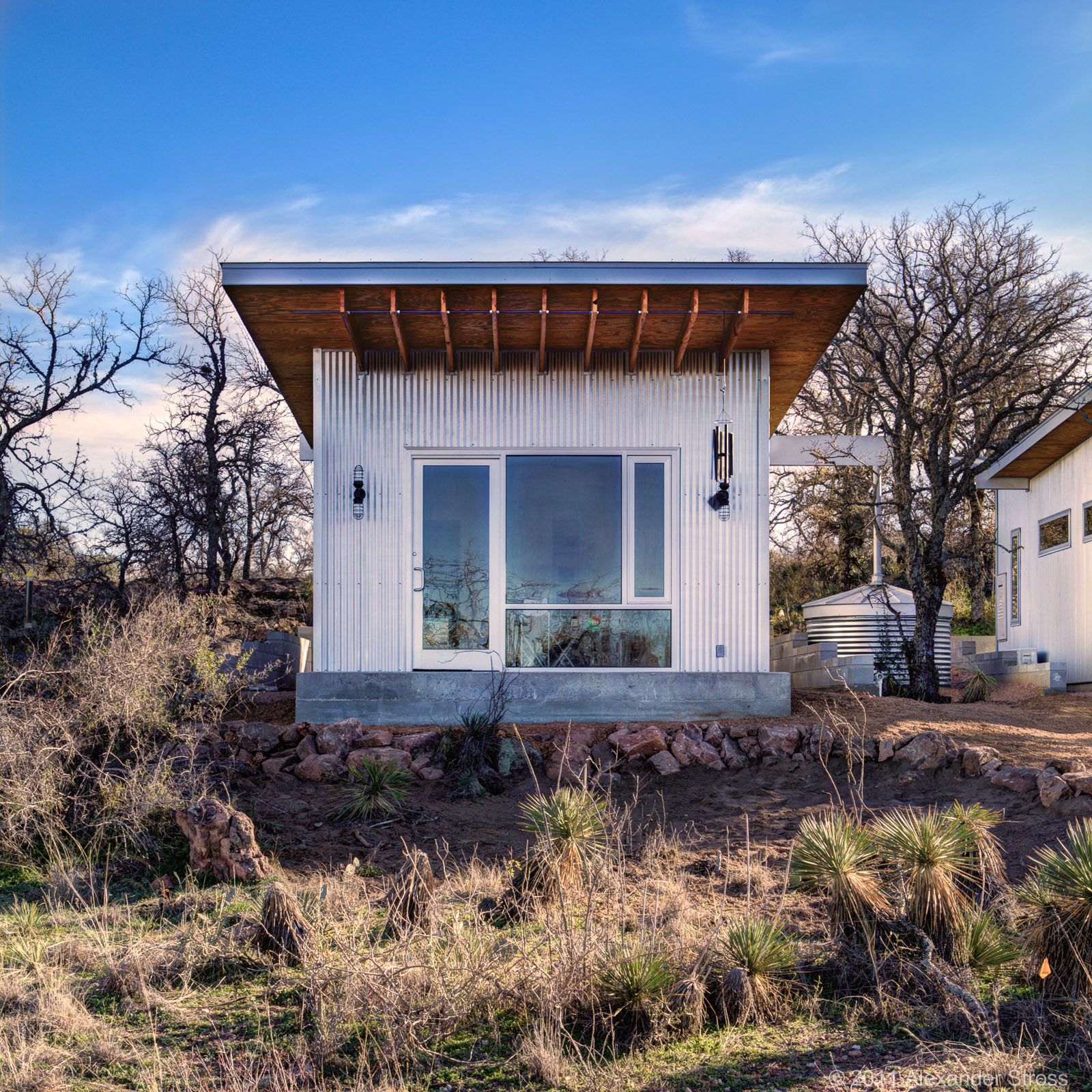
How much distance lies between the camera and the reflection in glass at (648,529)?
8.60 meters

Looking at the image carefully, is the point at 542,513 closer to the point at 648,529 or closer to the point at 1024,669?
the point at 648,529

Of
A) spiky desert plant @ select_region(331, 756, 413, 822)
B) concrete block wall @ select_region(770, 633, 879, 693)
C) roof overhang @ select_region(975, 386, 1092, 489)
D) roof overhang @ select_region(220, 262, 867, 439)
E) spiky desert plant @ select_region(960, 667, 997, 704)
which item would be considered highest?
roof overhang @ select_region(220, 262, 867, 439)

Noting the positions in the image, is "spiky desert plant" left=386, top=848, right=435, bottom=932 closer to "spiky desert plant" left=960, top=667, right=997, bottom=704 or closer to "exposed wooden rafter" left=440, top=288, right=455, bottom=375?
"exposed wooden rafter" left=440, top=288, right=455, bottom=375

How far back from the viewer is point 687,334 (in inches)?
324

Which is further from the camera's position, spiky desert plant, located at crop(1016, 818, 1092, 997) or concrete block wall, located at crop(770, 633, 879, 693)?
concrete block wall, located at crop(770, 633, 879, 693)

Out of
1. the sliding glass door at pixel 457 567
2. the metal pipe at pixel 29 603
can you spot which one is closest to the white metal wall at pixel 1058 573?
the sliding glass door at pixel 457 567

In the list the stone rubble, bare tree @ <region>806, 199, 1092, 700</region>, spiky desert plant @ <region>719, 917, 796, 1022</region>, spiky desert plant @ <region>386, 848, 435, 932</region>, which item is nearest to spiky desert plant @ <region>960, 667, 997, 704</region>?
bare tree @ <region>806, 199, 1092, 700</region>

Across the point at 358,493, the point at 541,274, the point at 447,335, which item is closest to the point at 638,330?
the point at 541,274

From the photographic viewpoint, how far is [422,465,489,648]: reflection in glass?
8570mm

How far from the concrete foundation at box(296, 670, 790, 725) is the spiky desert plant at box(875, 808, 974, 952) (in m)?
3.90

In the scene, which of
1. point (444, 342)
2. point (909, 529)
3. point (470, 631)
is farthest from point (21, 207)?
point (909, 529)

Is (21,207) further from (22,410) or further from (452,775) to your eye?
(452,775)

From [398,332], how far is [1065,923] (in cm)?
636

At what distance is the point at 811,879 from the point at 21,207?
40.2 ft
